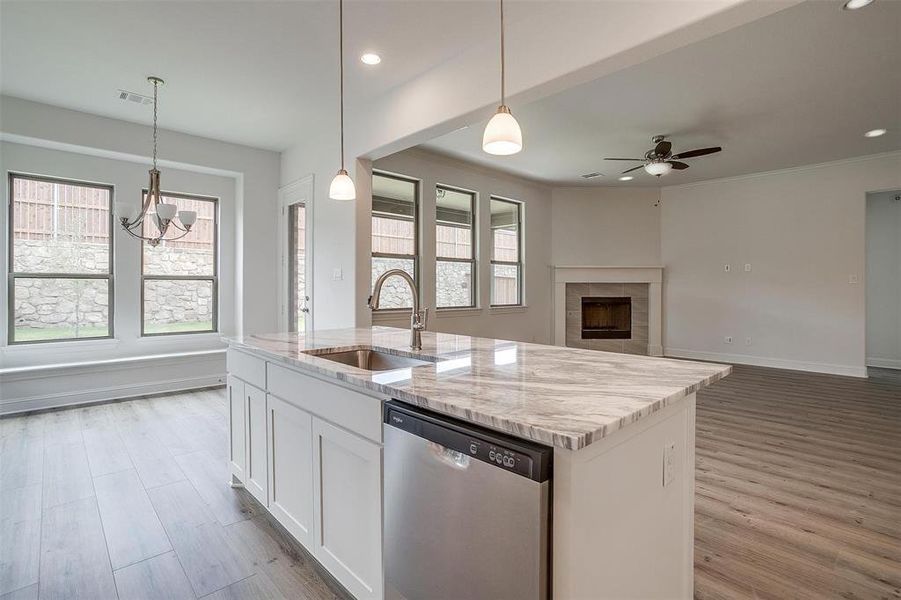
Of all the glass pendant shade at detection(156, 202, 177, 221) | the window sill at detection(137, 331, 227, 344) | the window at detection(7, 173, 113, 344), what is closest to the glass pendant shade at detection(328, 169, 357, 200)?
the glass pendant shade at detection(156, 202, 177, 221)

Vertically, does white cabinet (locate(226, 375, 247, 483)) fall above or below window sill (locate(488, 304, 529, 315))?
below

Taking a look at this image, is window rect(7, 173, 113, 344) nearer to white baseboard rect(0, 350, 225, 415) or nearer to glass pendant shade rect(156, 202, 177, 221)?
white baseboard rect(0, 350, 225, 415)

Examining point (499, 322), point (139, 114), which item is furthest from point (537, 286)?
point (139, 114)

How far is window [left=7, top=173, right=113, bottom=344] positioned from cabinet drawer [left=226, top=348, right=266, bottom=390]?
10.7ft

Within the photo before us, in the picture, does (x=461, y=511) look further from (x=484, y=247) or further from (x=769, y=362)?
(x=769, y=362)

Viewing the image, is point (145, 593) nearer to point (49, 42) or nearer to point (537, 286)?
point (49, 42)

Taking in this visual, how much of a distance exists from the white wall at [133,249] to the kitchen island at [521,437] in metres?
3.27

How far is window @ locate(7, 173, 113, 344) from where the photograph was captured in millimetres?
4273

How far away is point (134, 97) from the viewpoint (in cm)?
391

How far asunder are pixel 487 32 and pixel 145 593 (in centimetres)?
340

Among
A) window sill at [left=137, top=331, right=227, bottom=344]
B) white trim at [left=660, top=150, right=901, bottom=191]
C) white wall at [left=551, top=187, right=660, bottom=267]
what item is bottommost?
window sill at [left=137, top=331, right=227, bottom=344]

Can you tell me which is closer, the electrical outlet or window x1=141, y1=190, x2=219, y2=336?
the electrical outlet

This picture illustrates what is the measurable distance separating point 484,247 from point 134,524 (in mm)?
4970

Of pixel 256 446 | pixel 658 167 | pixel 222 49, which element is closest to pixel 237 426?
pixel 256 446
